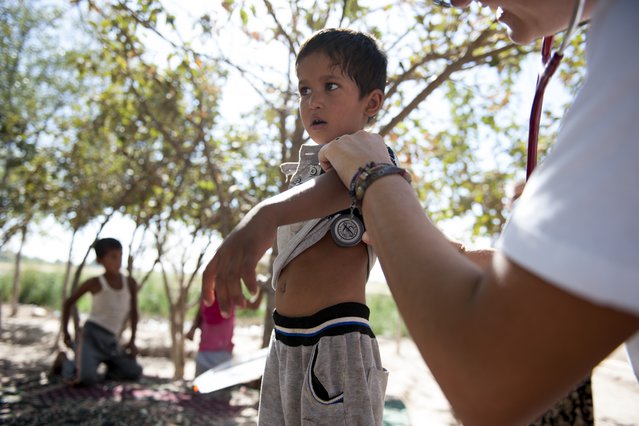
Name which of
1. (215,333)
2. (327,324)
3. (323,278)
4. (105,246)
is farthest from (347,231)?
(105,246)

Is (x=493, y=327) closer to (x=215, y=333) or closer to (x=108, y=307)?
(x=215, y=333)

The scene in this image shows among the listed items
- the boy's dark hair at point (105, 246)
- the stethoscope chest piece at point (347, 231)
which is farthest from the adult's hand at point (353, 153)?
the boy's dark hair at point (105, 246)

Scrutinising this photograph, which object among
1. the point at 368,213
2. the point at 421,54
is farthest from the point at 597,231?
the point at 421,54

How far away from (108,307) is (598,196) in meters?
7.22

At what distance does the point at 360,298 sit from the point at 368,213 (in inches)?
38.8

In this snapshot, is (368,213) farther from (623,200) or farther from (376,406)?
(376,406)

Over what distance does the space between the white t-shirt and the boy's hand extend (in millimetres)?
400

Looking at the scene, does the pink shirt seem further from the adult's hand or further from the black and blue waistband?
the adult's hand

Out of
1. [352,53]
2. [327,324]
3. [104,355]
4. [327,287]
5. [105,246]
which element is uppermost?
[352,53]

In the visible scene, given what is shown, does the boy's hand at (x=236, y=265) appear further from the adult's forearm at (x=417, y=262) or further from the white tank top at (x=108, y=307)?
the white tank top at (x=108, y=307)

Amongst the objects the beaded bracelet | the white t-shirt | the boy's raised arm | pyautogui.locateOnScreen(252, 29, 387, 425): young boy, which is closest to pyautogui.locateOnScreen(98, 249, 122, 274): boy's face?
pyautogui.locateOnScreen(252, 29, 387, 425): young boy

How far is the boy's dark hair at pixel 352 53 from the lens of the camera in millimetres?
1883

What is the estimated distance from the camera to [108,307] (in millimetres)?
6887

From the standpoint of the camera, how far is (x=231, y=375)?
226 centimetres
